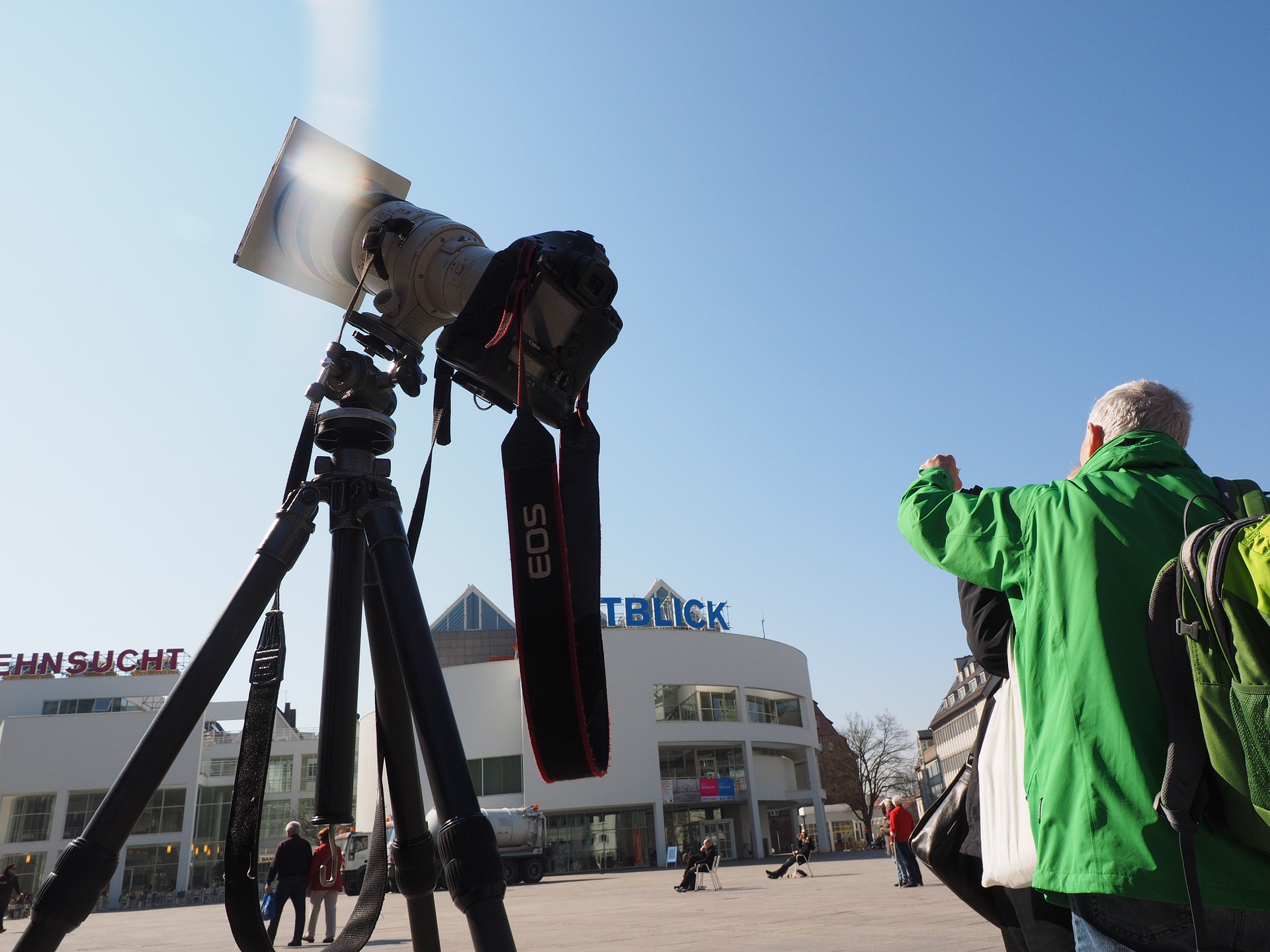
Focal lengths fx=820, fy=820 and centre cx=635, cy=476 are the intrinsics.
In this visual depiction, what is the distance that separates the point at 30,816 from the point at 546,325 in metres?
42.7

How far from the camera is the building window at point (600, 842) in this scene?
34.4 m

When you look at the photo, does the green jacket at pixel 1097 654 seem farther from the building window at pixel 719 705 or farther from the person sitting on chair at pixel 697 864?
the building window at pixel 719 705

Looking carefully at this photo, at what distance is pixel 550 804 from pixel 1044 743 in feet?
119

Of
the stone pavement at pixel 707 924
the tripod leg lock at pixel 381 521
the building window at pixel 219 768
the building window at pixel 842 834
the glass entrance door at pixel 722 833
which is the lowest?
the building window at pixel 842 834

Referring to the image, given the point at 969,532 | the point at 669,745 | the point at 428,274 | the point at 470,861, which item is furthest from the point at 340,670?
the point at 669,745

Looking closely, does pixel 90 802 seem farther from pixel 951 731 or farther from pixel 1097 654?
pixel 951 731

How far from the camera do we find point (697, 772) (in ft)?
124

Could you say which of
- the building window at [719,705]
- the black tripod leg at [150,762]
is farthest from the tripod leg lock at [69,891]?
the building window at [719,705]

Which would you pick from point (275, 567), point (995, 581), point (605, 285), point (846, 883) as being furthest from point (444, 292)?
point (846, 883)

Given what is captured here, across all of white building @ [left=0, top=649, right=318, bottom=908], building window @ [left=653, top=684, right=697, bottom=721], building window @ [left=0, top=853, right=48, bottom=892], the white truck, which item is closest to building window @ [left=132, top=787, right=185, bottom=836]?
white building @ [left=0, top=649, right=318, bottom=908]

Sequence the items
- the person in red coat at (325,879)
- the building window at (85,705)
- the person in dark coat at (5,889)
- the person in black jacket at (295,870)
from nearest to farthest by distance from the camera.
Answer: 1. the person in black jacket at (295,870)
2. the person in red coat at (325,879)
3. the person in dark coat at (5,889)
4. the building window at (85,705)

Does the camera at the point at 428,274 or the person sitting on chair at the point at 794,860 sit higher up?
the camera at the point at 428,274

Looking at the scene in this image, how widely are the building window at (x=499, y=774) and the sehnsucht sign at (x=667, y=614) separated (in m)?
7.77

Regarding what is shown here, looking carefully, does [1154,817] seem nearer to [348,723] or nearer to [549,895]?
[348,723]
